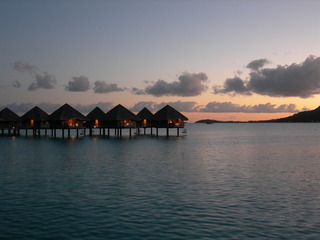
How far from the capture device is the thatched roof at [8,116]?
264ft

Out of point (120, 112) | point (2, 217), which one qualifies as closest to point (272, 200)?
point (2, 217)

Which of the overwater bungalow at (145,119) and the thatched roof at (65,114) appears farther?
the overwater bungalow at (145,119)

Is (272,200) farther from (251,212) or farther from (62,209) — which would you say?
(62,209)

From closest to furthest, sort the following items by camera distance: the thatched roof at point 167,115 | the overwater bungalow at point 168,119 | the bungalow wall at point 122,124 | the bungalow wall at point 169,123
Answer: the bungalow wall at point 122,124 < the thatched roof at point 167,115 < the overwater bungalow at point 168,119 < the bungalow wall at point 169,123

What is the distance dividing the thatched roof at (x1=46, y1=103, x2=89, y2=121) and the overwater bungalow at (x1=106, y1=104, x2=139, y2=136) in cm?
585

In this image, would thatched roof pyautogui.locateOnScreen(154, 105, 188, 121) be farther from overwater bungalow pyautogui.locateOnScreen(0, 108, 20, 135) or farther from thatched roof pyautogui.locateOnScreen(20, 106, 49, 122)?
overwater bungalow pyautogui.locateOnScreen(0, 108, 20, 135)

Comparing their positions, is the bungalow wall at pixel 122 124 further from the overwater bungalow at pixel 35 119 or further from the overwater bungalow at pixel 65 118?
the overwater bungalow at pixel 35 119

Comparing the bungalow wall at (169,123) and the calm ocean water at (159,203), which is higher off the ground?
the bungalow wall at (169,123)

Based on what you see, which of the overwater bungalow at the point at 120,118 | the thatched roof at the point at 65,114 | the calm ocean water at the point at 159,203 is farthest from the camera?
the overwater bungalow at the point at 120,118

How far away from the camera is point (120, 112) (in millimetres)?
75375

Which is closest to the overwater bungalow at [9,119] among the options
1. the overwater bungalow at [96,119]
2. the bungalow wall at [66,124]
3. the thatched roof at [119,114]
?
the bungalow wall at [66,124]

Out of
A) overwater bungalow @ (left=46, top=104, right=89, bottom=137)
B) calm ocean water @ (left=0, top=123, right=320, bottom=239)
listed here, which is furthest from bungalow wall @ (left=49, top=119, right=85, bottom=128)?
calm ocean water @ (left=0, top=123, right=320, bottom=239)

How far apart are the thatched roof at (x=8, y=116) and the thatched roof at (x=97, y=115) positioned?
54.6ft

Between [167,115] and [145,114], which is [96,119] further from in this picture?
[167,115]
